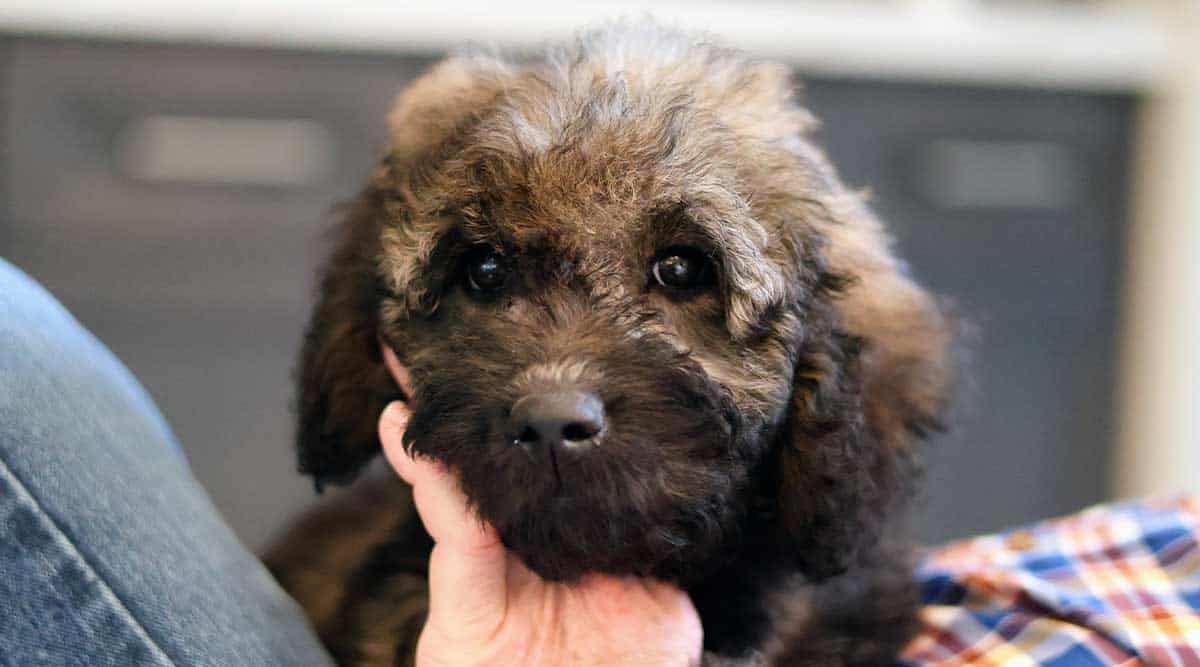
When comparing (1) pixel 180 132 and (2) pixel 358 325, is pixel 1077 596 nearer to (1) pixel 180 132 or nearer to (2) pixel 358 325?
(2) pixel 358 325

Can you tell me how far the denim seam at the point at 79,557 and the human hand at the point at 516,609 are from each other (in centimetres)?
34

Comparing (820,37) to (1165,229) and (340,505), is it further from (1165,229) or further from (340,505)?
(340,505)

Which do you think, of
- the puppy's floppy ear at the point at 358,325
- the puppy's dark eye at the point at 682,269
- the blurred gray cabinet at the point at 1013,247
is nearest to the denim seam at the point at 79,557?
the puppy's floppy ear at the point at 358,325

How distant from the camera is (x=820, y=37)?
4176 millimetres

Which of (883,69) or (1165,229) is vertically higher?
(883,69)

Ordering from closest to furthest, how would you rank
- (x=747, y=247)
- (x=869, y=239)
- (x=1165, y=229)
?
1. (x=747, y=247)
2. (x=869, y=239)
3. (x=1165, y=229)

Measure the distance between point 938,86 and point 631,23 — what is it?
109 inches

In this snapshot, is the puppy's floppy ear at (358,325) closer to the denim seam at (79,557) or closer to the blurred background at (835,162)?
the denim seam at (79,557)

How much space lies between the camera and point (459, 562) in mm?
1455

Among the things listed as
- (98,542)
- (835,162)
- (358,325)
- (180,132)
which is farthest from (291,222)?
(98,542)

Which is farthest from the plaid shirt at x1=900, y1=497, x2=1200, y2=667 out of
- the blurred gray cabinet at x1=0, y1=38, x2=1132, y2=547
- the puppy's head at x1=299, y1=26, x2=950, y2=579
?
the blurred gray cabinet at x1=0, y1=38, x2=1132, y2=547

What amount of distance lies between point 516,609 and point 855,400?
0.51m

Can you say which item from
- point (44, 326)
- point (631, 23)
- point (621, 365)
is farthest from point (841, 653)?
point (44, 326)

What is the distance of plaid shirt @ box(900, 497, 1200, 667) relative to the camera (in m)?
1.48
